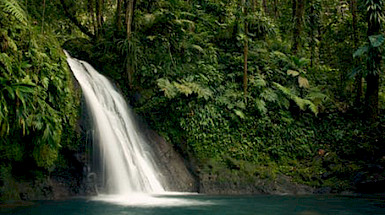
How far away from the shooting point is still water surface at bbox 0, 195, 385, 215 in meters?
6.97

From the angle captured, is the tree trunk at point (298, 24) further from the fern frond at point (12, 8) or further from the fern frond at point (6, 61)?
the fern frond at point (6, 61)

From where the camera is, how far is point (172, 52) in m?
14.5

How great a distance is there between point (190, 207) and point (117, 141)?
3521mm

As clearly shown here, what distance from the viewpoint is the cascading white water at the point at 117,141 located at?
32.3ft

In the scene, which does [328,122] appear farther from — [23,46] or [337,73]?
[23,46]

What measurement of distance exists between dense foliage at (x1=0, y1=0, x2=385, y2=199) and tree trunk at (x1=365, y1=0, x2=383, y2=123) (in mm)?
36

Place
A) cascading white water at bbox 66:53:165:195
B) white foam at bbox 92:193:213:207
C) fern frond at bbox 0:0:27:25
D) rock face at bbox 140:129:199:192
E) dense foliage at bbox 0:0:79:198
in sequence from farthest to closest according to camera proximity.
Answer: rock face at bbox 140:129:199:192 → cascading white water at bbox 66:53:165:195 → white foam at bbox 92:193:213:207 → fern frond at bbox 0:0:27:25 → dense foliage at bbox 0:0:79:198

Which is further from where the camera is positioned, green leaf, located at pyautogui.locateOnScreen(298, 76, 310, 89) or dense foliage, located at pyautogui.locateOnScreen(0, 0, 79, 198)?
green leaf, located at pyautogui.locateOnScreen(298, 76, 310, 89)

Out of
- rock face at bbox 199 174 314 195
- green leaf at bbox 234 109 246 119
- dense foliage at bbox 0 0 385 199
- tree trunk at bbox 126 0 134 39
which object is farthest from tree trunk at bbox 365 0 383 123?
tree trunk at bbox 126 0 134 39

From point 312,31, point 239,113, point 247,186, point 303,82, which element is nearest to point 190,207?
point 247,186

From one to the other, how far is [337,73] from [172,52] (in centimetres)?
750

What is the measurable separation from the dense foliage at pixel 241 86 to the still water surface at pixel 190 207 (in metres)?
2.53

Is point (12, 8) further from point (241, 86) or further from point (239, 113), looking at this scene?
point (241, 86)

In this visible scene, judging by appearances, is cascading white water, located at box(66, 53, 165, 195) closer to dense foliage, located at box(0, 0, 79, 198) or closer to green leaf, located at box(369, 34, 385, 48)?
dense foliage, located at box(0, 0, 79, 198)
